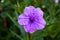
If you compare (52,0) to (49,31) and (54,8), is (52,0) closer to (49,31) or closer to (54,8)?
(54,8)

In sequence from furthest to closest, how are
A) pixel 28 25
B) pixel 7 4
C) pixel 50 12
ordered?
1. pixel 7 4
2. pixel 50 12
3. pixel 28 25

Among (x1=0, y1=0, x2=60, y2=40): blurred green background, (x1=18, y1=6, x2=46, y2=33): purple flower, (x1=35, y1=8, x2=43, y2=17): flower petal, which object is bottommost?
(x1=0, y1=0, x2=60, y2=40): blurred green background

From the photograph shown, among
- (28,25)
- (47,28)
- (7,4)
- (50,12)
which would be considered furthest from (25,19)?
(7,4)

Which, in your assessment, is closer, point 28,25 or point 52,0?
point 28,25

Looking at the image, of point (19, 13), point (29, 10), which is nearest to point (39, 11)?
point (29, 10)

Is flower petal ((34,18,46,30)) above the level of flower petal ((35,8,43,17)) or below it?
below

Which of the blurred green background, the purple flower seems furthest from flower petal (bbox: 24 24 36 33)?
the blurred green background

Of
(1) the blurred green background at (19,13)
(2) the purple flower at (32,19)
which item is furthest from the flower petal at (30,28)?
(1) the blurred green background at (19,13)

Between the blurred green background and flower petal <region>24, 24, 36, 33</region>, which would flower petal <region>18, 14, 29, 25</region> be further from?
the blurred green background

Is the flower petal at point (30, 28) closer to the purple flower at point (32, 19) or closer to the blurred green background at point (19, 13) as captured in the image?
the purple flower at point (32, 19)
